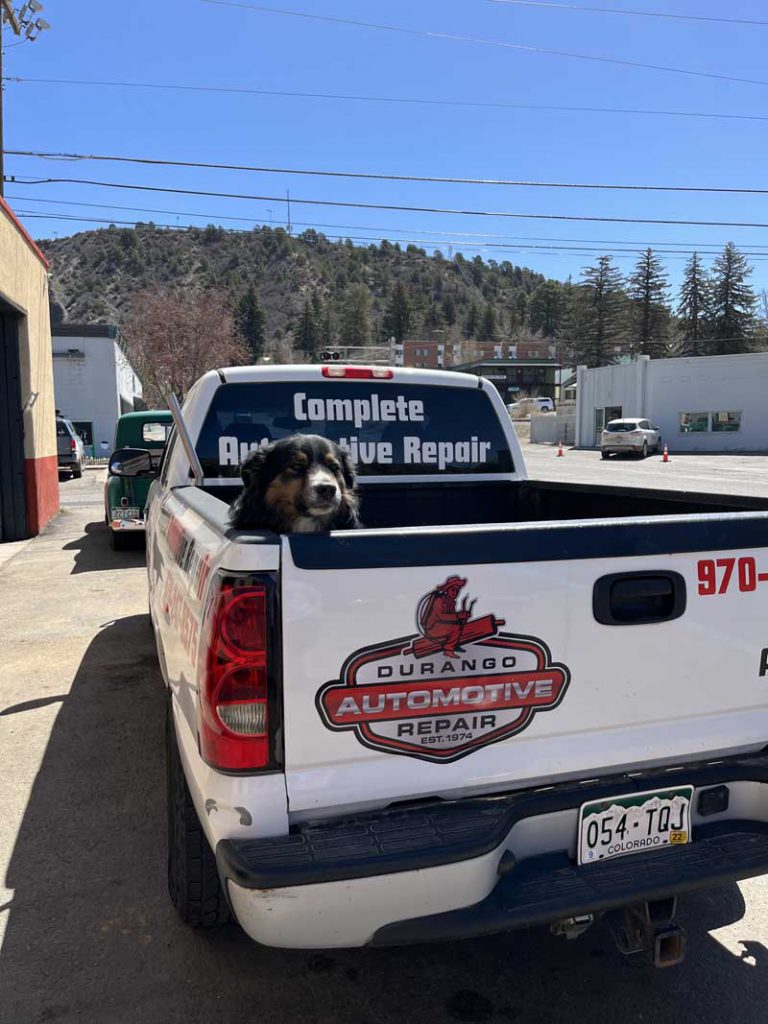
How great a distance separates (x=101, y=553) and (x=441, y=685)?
1054 centimetres

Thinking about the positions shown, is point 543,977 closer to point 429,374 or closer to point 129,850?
point 129,850

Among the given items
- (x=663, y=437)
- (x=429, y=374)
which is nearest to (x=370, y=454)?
(x=429, y=374)

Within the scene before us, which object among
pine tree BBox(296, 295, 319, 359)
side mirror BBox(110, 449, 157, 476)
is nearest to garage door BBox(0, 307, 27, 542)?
side mirror BBox(110, 449, 157, 476)

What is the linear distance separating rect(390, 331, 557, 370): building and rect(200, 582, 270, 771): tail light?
112 m

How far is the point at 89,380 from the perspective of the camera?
41.6m

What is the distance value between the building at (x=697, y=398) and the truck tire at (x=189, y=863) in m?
47.3

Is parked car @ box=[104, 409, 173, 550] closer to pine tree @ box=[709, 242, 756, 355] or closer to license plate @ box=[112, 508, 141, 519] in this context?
license plate @ box=[112, 508, 141, 519]

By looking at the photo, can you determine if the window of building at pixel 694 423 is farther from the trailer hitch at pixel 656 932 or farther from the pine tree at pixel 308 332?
the pine tree at pixel 308 332

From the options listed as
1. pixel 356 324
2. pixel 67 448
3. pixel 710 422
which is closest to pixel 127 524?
pixel 67 448

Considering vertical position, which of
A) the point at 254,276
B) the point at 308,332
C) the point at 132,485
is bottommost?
the point at 132,485

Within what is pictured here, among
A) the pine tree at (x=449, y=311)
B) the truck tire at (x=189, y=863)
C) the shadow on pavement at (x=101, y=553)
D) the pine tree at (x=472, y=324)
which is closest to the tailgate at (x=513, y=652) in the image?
the truck tire at (x=189, y=863)

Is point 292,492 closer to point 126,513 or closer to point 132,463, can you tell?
point 132,463

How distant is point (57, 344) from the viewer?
4097 cm

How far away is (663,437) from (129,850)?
1966 inches
